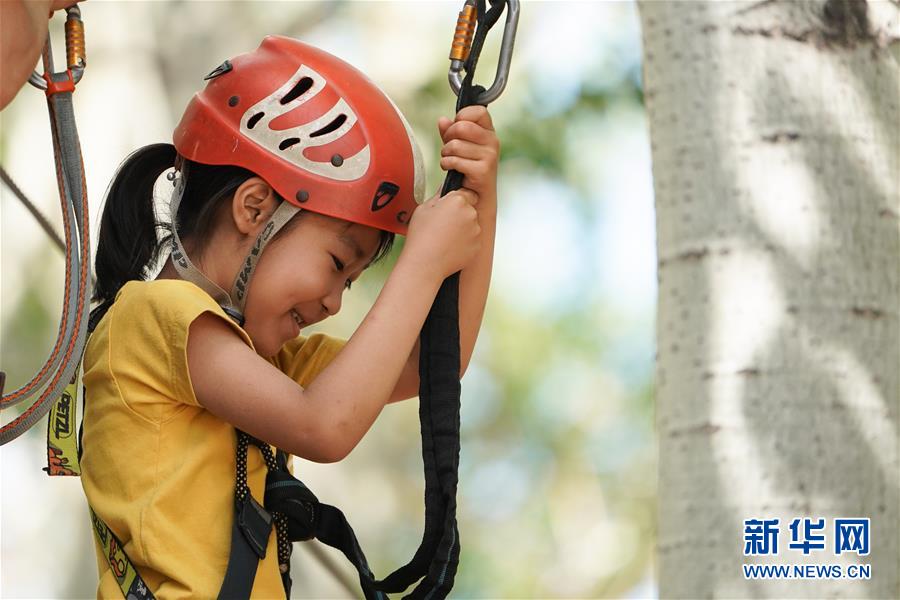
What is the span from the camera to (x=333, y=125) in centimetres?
220

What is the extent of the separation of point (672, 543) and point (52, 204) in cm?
422

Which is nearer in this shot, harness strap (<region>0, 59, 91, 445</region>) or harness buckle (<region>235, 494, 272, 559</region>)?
harness strap (<region>0, 59, 91, 445</region>)

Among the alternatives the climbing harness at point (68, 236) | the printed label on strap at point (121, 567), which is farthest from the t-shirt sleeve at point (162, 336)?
the printed label on strap at point (121, 567)

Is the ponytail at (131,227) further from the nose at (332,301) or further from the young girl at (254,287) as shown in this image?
the nose at (332,301)

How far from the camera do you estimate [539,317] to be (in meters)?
6.34

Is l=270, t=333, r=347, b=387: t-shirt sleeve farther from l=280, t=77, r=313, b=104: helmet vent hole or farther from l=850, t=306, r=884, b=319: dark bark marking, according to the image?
l=850, t=306, r=884, b=319: dark bark marking

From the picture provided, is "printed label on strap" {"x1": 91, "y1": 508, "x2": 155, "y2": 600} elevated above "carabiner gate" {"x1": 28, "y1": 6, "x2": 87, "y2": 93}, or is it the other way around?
"carabiner gate" {"x1": 28, "y1": 6, "x2": 87, "y2": 93}

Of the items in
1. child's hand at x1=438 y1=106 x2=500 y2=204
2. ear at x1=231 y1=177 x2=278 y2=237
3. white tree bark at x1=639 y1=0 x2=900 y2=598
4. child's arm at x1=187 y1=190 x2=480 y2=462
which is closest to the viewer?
white tree bark at x1=639 y1=0 x2=900 y2=598

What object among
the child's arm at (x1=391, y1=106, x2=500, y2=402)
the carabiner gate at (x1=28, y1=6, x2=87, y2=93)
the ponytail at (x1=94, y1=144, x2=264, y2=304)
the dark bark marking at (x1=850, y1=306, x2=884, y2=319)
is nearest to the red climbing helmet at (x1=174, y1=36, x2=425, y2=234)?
the child's arm at (x1=391, y1=106, x2=500, y2=402)

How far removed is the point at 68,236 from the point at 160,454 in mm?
411

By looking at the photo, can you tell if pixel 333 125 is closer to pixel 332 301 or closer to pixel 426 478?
pixel 332 301

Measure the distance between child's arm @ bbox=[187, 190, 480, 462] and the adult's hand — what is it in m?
0.64

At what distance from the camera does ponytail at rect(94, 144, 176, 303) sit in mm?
2455

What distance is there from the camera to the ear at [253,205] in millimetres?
2240
